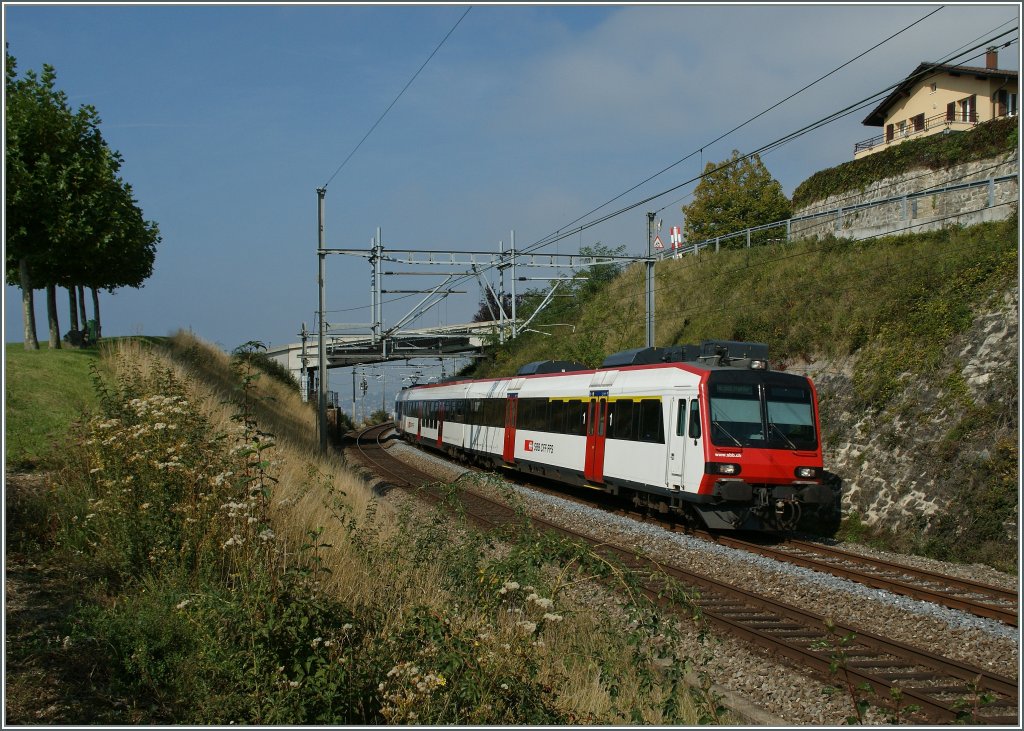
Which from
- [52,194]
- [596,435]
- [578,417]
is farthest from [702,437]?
[52,194]

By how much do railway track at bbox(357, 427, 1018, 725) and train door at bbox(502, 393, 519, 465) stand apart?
1290cm

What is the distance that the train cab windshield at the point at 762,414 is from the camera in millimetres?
14117

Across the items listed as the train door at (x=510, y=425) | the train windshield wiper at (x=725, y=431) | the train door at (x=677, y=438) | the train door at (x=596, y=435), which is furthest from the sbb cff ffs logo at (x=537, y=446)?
the train windshield wiper at (x=725, y=431)

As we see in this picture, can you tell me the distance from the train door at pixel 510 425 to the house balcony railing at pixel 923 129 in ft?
80.4

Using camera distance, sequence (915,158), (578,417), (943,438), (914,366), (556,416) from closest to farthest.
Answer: (943,438) → (914,366) → (578,417) → (556,416) → (915,158)

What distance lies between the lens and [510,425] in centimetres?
2436

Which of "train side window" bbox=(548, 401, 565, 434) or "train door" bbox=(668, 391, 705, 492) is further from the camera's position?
"train side window" bbox=(548, 401, 565, 434)

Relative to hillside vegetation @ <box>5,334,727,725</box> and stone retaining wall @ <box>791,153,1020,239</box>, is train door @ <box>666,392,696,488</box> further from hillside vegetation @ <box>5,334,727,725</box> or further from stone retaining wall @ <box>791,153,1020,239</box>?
stone retaining wall @ <box>791,153,1020,239</box>

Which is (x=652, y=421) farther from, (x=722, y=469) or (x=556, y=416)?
(x=556, y=416)

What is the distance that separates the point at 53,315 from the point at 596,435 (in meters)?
15.2

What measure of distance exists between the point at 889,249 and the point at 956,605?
15794mm

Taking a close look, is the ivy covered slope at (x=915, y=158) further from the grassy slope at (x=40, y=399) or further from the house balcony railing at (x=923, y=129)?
the grassy slope at (x=40, y=399)

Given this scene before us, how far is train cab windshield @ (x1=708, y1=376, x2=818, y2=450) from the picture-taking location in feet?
46.3

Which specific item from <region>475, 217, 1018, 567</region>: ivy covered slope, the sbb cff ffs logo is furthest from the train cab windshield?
the sbb cff ffs logo
